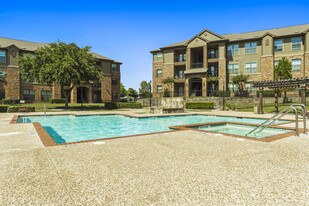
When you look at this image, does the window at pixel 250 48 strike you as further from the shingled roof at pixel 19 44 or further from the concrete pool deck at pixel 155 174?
the shingled roof at pixel 19 44

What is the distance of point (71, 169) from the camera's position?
3766mm

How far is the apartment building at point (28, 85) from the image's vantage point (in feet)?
117

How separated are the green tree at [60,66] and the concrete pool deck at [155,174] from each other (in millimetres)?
20884

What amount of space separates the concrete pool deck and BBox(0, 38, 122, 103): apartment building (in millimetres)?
31173

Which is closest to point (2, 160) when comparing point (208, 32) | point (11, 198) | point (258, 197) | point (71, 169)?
point (71, 169)

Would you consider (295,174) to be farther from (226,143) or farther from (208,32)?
(208,32)

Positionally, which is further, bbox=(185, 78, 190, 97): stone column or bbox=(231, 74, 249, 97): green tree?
bbox=(185, 78, 190, 97): stone column

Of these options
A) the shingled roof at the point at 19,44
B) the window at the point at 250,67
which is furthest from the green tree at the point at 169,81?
the shingled roof at the point at 19,44

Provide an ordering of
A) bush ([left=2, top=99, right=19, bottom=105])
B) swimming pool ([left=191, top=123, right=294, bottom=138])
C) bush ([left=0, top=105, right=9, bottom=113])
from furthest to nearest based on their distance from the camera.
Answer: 1. bush ([left=2, top=99, right=19, bottom=105])
2. bush ([left=0, top=105, right=9, bottom=113])
3. swimming pool ([left=191, top=123, right=294, bottom=138])

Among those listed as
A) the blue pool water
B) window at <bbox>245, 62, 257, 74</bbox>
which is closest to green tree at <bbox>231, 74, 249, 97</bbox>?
window at <bbox>245, 62, 257, 74</bbox>

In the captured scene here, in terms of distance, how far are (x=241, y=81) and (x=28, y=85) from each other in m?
37.8

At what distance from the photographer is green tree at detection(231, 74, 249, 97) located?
31594 millimetres

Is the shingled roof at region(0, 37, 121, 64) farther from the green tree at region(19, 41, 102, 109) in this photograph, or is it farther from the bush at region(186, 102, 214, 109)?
the bush at region(186, 102, 214, 109)

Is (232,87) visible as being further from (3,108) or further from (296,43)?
(3,108)
